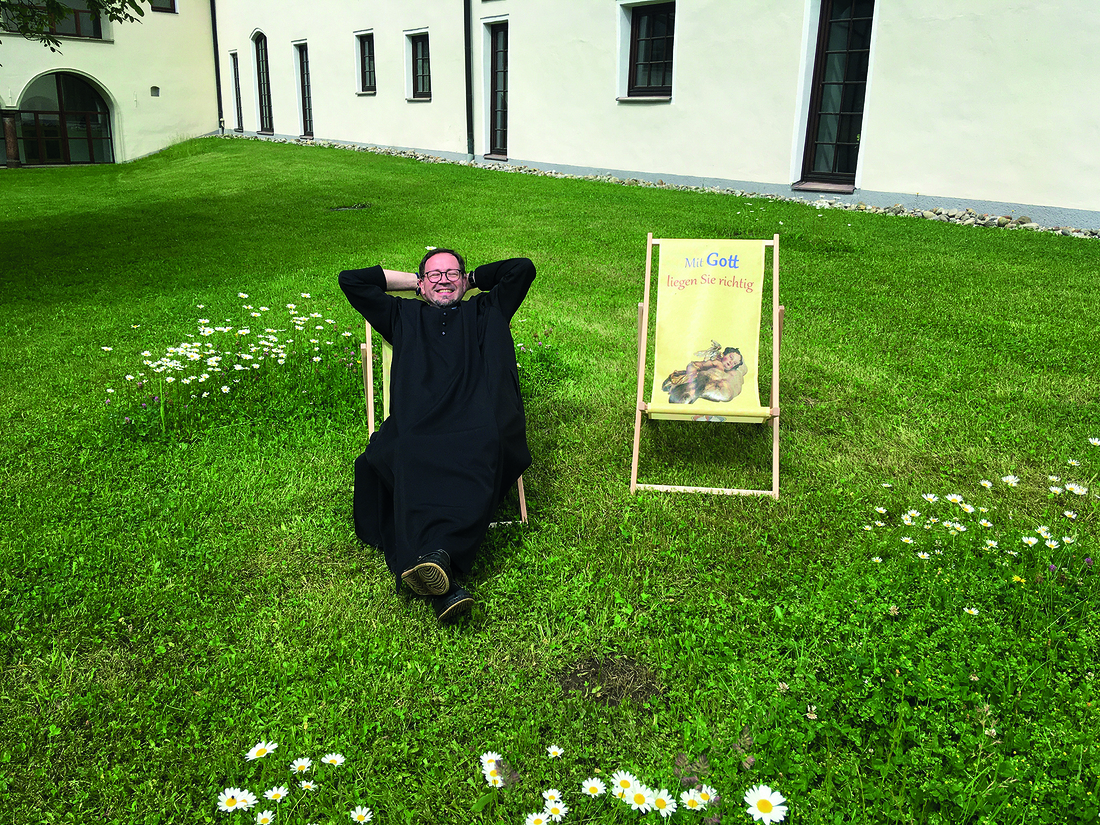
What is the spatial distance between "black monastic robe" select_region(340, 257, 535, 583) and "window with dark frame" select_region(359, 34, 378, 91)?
1928cm

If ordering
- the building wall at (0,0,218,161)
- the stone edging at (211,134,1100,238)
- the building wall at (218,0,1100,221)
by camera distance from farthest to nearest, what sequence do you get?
1. the building wall at (0,0,218,161)
2. the stone edging at (211,134,1100,238)
3. the building wall at (218,0,1100,221)

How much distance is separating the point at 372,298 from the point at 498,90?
15304 millimetres

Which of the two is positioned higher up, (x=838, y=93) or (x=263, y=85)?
(x=263, y=85)

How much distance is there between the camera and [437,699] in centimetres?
239

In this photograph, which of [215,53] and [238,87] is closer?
[238,87]

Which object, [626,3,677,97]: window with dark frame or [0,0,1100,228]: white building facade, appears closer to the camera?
[0,0,1100,228]: white building facade

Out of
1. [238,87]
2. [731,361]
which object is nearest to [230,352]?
[731,361]

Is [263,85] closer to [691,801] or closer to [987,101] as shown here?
[987,101]

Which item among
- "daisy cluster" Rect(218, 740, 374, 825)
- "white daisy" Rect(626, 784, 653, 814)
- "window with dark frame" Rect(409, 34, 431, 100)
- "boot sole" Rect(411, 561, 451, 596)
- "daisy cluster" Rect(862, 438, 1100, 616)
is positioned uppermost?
"window with dark frame" Rect(409, 34, 431, 100)

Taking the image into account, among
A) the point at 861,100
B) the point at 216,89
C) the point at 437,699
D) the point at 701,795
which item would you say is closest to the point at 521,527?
the point at 437,699

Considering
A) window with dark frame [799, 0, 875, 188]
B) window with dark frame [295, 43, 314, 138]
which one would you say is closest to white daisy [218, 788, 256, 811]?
window with dark frame [799, 0, 875, 188]

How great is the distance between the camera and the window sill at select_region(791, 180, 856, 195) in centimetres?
1132

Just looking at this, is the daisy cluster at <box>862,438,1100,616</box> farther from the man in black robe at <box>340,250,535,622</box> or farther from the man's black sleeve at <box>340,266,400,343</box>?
the man's black sleeve at <box>340,266,400,343</box>

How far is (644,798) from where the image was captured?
6.59 ft
